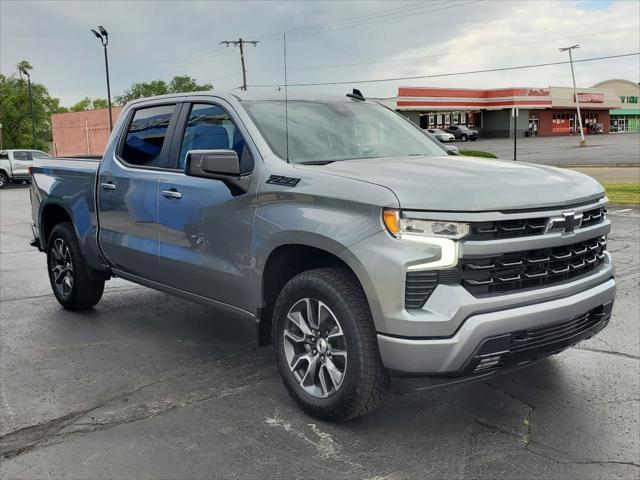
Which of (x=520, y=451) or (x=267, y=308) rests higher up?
(x=267, y=308)

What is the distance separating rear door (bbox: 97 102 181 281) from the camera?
5117 mm

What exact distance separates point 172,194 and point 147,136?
2.90ft

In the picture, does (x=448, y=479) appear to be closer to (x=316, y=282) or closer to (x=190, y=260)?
(x=316, y=282)

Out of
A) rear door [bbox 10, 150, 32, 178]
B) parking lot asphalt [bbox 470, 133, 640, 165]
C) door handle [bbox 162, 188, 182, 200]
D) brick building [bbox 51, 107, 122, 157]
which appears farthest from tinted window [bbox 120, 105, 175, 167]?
brick building [bbox 51, 107, 122, 157]

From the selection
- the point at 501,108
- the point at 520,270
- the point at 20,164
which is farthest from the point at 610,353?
the point at 501,108

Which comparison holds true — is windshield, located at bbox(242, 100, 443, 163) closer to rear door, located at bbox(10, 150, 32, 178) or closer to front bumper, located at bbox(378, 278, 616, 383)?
front bumper, located at bbox(378, 278, 616, 383)

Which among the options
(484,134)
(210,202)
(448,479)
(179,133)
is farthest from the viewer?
(484,134)

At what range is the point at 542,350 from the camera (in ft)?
11.7

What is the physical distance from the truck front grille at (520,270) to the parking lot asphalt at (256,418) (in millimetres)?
862

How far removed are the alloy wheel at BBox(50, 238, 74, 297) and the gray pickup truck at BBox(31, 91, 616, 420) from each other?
1.28m

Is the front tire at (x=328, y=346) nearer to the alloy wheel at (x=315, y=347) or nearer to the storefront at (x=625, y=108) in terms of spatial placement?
the alloy wheel at (x=315, y=347)

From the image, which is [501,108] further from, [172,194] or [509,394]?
[509,394]

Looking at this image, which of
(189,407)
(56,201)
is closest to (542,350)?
(189,407)

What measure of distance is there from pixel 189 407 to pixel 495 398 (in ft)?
6.27
